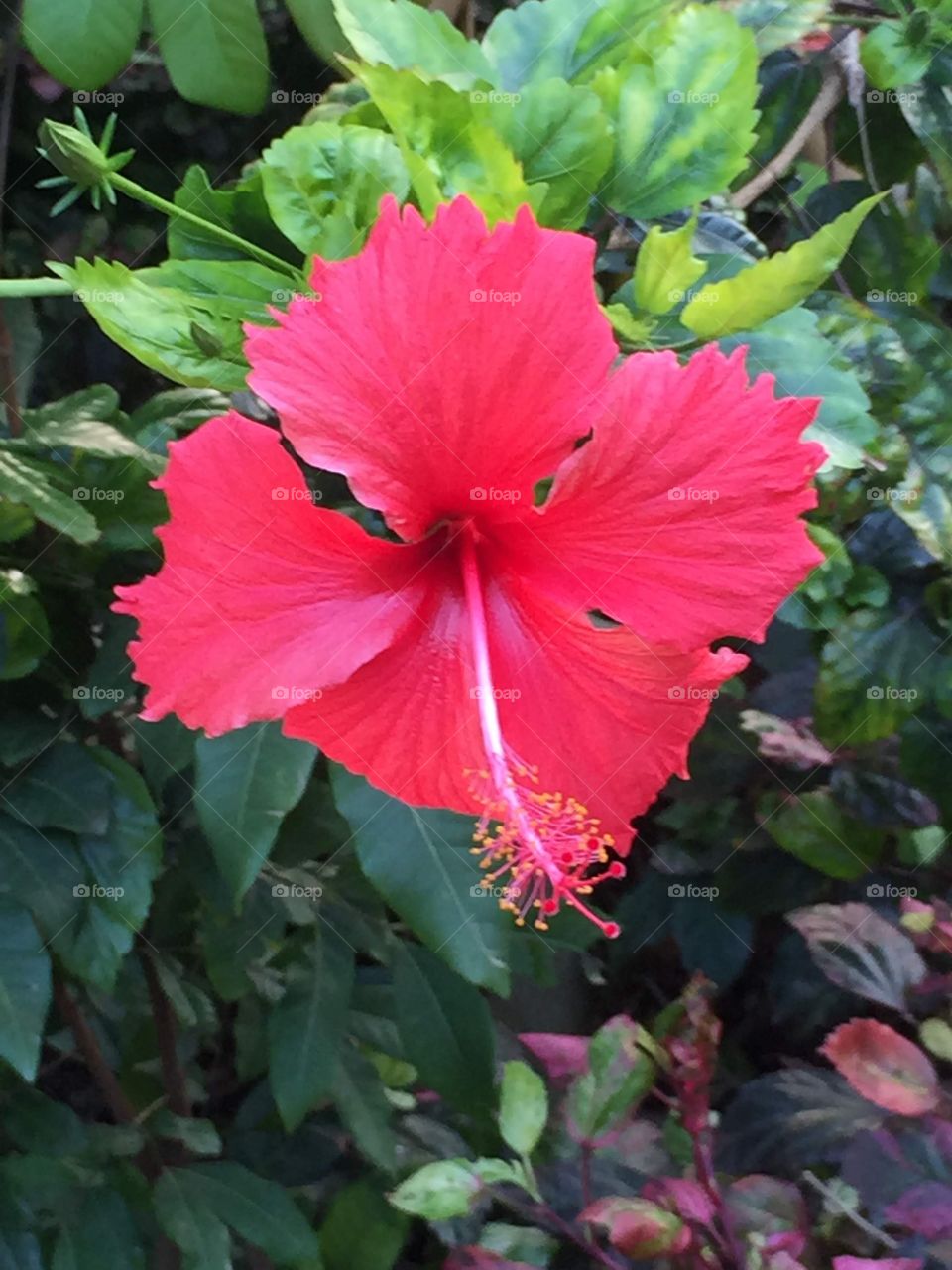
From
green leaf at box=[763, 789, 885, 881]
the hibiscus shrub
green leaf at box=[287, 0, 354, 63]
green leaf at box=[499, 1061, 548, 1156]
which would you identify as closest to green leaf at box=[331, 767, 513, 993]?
the hibiscus shrub

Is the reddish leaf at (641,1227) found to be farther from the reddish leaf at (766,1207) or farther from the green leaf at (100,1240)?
the green leaf at (100,1240)

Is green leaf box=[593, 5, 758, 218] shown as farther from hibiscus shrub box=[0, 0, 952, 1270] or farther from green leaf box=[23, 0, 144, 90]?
green leaf box=[23, 0, 144, 90]

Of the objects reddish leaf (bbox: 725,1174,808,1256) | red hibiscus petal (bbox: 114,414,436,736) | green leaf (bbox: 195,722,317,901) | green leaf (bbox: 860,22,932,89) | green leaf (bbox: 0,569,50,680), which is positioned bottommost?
reddish leaf (bbox: 725,1174,808,1256)

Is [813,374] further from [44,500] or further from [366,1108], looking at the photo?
[366,1108]

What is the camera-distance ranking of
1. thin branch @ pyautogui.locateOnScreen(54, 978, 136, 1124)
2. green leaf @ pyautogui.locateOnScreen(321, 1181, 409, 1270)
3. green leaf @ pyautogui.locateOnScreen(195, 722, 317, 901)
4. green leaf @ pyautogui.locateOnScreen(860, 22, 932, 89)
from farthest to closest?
1. green leaf @ pyautogui.locateOnScreen(321, 1181, 409, 1270)
2. thin branch @ pyautogui.locateOnScreen(54, 978, 136, 1124)
3. green leaf @ pyautogui.locateOnScreen(860, 22, 932, 89)
4. green leaf @ pyautogui.locateOnScreen(195, 722, 317, 901)

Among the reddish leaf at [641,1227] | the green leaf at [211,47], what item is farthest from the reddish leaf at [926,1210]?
the green leaf at [211,47]

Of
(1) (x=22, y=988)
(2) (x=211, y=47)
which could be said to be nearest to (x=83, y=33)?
(2) (x=211, y=47)

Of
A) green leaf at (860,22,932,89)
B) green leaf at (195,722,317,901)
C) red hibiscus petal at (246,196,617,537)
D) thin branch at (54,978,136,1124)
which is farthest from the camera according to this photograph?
thin branch at (54,978,136,1124)
